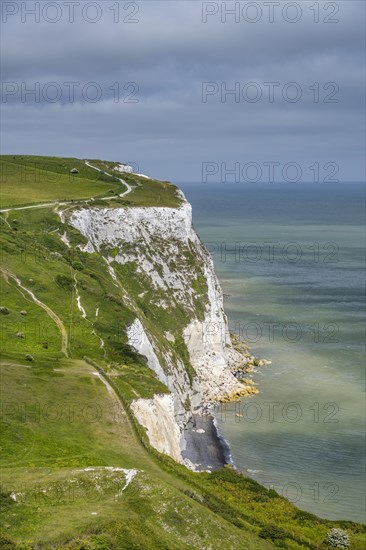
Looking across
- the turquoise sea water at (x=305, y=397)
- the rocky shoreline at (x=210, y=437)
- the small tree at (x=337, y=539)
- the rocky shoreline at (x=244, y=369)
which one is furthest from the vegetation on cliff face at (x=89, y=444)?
the turquoise sea water at (x=305, y=397)

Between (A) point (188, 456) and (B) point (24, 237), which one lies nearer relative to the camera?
(A) point (188, 456)

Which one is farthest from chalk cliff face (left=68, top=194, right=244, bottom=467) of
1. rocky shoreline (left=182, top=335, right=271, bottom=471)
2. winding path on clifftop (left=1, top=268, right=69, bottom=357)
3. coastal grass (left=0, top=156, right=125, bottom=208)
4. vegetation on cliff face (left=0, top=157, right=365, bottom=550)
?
coastal grass (left=0, top=156, right=125, bottom=208)

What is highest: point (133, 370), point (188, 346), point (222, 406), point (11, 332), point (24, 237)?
point (24, 237)

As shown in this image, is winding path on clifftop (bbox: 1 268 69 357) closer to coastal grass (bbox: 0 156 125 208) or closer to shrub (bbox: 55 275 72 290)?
shrub (bbox: 55 275 72 290)

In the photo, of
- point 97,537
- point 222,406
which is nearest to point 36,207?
point 222,406

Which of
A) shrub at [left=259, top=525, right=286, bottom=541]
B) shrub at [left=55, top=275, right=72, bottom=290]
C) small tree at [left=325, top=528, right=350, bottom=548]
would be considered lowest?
small tree at [left=325, top=528, right=350, bottom=548]

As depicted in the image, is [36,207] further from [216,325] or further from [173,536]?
[173,536]

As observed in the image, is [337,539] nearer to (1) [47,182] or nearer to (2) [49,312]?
(2) [49,312]

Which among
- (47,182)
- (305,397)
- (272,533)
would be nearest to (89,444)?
(272,533)
